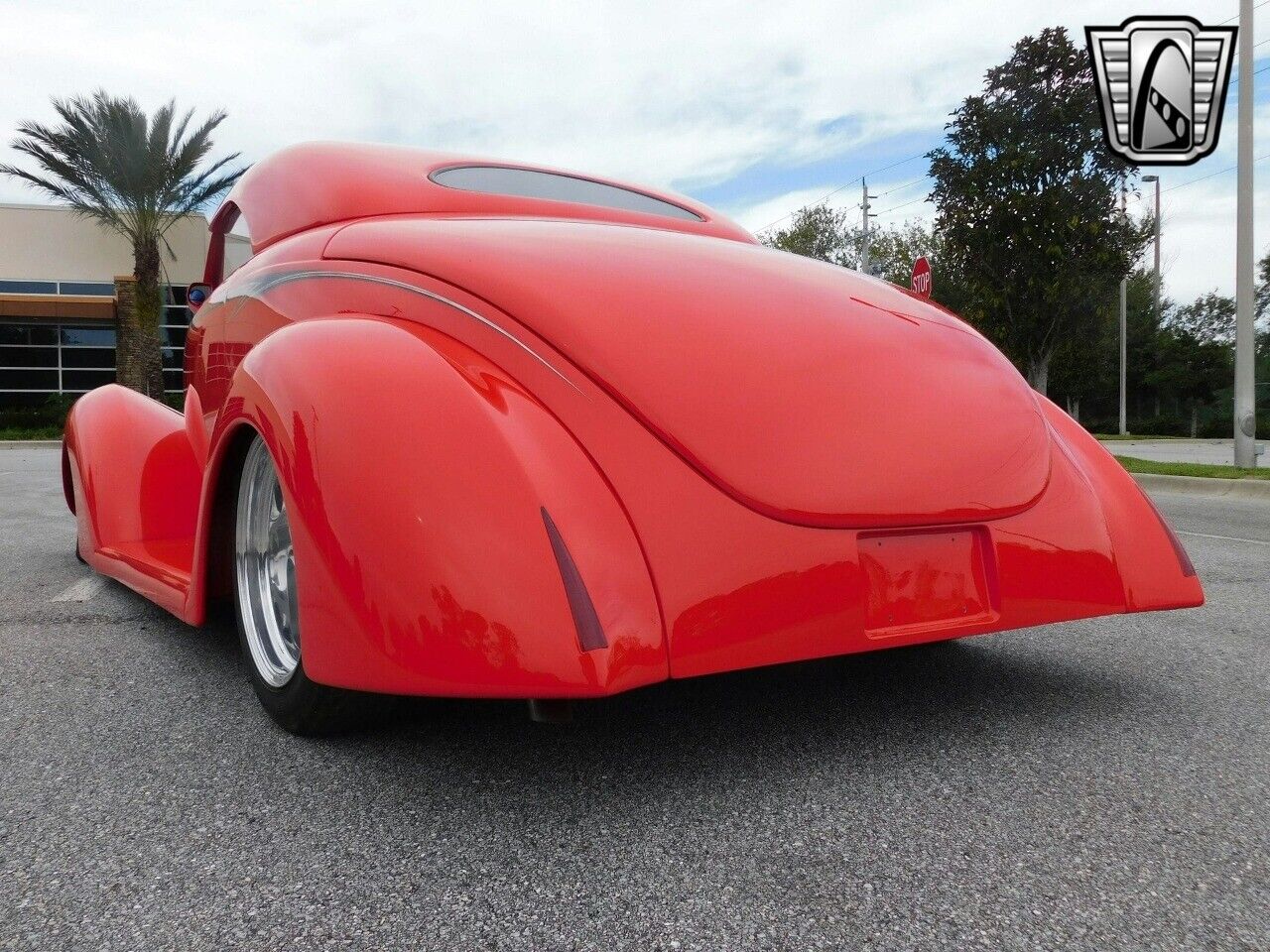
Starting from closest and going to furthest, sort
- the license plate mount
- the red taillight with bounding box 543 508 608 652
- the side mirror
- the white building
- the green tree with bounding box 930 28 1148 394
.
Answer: the red taillight with bounding box 543 508 608 652, the license plate mount, the side mirror, the green tree with bounding box 930 28 1148 394, the white building

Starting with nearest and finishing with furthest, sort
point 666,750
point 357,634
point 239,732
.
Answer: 1. point 357,634
2. point 666,750
3. point 239,732

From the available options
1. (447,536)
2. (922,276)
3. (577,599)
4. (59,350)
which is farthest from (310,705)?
(59,350)

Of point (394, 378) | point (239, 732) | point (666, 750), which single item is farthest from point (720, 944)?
point (239, 732)

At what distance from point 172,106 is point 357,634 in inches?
835

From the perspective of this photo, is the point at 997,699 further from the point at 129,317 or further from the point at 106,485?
the point at 129,317

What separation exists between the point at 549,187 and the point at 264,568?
1451 millimetres

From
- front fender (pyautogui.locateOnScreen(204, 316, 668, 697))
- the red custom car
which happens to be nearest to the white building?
the red custom car

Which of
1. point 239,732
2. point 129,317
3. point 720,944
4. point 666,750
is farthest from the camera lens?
point 129,317

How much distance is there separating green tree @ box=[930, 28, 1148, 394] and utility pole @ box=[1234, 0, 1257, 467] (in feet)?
22.5

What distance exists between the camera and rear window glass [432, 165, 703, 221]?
2.90m

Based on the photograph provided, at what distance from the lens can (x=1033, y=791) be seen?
1794mm

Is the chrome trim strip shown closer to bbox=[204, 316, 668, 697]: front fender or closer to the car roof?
bbox=[204, 316, 668, 697]: front fender

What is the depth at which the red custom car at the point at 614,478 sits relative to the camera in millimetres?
1619

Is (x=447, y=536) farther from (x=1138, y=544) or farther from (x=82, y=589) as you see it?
(x=82, y=589)
